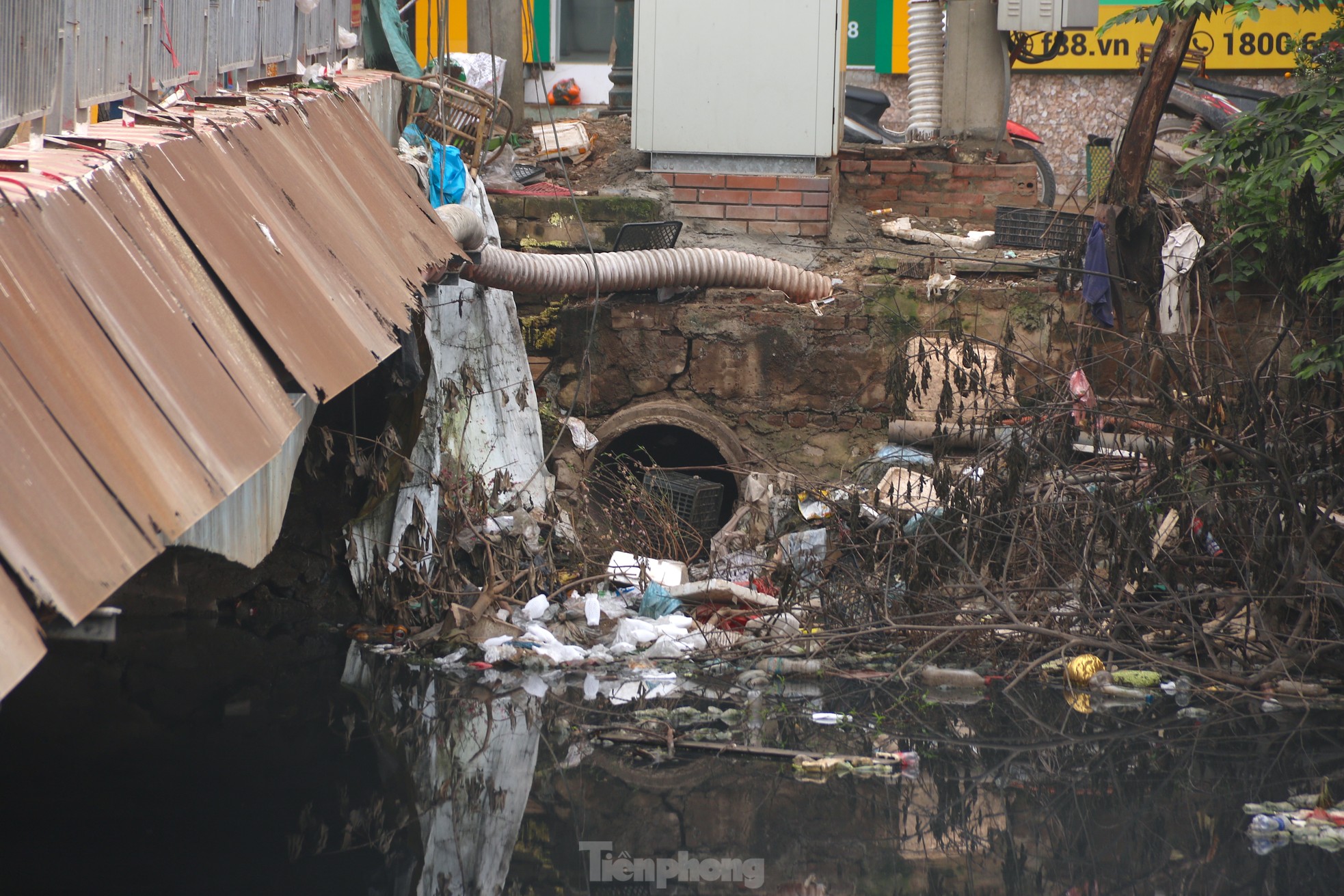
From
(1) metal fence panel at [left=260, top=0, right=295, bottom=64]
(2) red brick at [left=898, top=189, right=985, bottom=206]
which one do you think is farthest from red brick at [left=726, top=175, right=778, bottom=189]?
(1) metal fence panel at [left=260, top=0, right=295, bottom=64]

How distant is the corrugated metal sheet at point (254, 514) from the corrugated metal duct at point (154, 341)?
0.07ft

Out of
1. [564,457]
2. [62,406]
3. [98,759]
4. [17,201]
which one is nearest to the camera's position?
[62,406]

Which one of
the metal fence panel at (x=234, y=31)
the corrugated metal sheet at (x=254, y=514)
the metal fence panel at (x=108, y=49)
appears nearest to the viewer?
the corrugated metal sheet at (x=254, y=514)

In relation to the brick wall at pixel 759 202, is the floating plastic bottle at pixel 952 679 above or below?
below

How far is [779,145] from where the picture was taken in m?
9.70

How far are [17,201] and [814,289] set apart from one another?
7.25 metres

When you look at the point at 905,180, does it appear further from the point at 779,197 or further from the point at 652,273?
the point at 652,273

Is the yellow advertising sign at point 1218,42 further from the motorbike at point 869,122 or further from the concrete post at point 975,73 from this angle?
the concrete post at point 975,73

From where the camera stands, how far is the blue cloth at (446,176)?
768cm

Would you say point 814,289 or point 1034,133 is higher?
point 1034,133

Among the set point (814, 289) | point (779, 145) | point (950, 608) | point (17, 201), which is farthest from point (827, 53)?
point (17, 201)

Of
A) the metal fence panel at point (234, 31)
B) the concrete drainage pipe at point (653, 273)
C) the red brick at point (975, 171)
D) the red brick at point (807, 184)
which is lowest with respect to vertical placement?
the concrete drainage pipe at point (653, 273)

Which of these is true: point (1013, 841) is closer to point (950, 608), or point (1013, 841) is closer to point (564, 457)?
point (950, 608)

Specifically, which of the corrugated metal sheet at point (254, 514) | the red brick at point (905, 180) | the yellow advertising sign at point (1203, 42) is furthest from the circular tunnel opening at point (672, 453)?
the yellow advertising sign at point (1203, 42)
